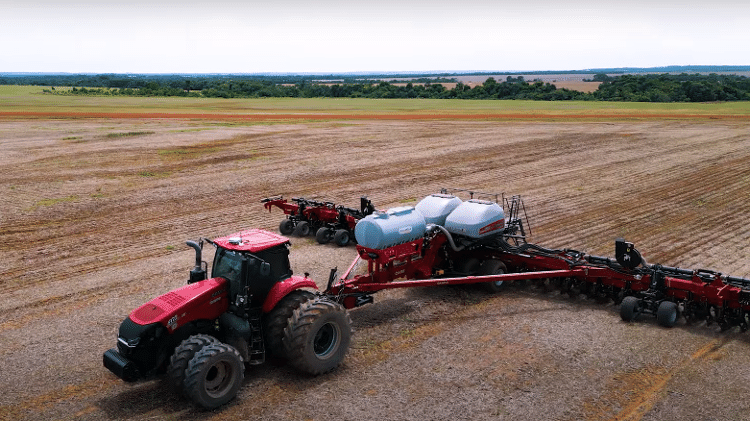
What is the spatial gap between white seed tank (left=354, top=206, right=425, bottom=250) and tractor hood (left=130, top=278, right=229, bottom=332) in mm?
3871

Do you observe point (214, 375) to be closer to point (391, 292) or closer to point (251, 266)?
point (251, 266)

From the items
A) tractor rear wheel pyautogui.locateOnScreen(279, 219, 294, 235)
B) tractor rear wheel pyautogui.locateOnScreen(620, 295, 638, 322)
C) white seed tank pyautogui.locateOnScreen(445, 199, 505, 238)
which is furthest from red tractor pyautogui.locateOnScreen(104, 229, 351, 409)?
tractor rear wheel pyautogui.locateOnScreen(279, 219, 294, 235)

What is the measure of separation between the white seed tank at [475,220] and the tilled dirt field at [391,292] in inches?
55.6

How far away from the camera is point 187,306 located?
9.89 m

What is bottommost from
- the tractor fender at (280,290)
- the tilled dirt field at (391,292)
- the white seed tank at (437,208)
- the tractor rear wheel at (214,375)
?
the tilled dirt field at (391,292)

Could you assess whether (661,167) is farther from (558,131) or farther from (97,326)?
(97,326)

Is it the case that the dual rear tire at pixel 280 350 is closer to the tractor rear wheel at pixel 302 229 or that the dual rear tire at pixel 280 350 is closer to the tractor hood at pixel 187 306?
the tractor hood at pixel 187 306

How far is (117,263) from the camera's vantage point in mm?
17531

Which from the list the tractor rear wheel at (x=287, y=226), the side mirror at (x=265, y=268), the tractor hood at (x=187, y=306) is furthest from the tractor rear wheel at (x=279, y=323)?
the tractor rear wheel at (x=287, y=226)

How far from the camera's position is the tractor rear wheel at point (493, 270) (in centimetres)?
1494

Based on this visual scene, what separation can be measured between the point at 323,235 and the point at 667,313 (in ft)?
31.7

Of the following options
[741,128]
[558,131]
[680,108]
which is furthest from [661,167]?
[680,108]

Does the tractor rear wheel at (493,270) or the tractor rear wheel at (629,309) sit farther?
the tractor rear wheel at (493,270)

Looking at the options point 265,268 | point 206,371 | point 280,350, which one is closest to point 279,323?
point 280,350
